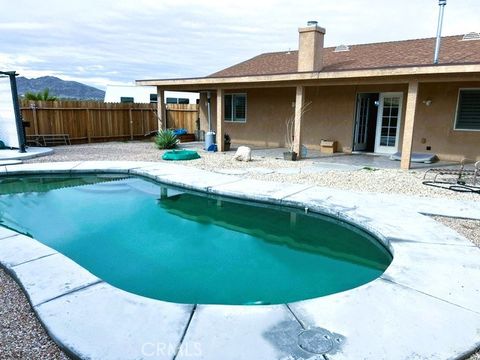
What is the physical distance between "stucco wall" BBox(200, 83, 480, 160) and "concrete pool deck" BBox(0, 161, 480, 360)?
791 centimetres

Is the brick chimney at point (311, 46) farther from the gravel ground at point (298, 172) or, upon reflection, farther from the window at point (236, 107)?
the window at point (236, 107)

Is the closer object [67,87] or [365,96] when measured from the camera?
[365,96]

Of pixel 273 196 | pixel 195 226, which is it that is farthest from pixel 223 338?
pixel 273 196

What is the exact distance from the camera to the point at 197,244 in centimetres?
529

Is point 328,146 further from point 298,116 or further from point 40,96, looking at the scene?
point 40,96

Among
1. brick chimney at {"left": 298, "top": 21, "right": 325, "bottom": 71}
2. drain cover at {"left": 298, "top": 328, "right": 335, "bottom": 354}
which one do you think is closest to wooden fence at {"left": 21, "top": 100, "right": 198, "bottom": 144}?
brick chimney at {"left": 298, "top": 21, "right": 325, "bottom": 71}

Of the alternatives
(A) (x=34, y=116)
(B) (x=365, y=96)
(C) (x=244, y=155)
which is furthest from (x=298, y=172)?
(A) (x=34, y=116)

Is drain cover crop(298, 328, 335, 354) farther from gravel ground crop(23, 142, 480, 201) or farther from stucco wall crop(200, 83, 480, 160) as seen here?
stucco wall crop(200, 83, 480, 160)

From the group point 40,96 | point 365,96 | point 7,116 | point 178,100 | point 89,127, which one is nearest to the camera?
point 7,116

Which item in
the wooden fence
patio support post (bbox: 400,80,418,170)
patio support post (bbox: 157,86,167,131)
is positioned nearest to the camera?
patio support post (bbox: 400,80,418,170)

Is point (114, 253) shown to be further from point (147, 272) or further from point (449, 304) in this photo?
point (449, 304)

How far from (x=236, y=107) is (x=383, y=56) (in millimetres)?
6546

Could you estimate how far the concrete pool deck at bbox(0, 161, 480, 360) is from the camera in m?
2.40

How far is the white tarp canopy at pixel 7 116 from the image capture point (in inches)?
474
